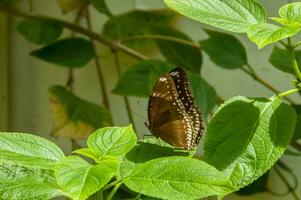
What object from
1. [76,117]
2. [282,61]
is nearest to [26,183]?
[282,61]

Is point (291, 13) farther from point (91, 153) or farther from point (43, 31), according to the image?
point (43, 31)

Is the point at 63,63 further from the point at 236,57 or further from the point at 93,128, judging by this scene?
the point at 236,57

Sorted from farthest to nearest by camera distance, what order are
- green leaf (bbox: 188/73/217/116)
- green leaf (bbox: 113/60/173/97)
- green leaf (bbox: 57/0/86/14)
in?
1. green leaf (bbox: 57/0/86/14)
2. green leaf (bbox: 113/60/173/97)
3. green leaf (bbox: 188/73/217/116)

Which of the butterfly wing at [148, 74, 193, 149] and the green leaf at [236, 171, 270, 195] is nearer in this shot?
the butterfly wing at [148, 74, 193, 149]

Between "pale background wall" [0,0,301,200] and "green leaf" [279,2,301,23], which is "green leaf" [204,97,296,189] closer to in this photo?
"green leaf" [279,2,301,23]

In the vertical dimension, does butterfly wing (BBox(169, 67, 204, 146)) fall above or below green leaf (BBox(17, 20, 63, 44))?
below

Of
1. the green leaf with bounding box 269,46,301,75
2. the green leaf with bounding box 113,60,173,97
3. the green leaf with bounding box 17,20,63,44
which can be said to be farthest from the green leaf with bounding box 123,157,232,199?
the green leaf with bounding box 17,20,63,44

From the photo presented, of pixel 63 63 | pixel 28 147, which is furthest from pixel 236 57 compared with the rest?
pixel 28 147
